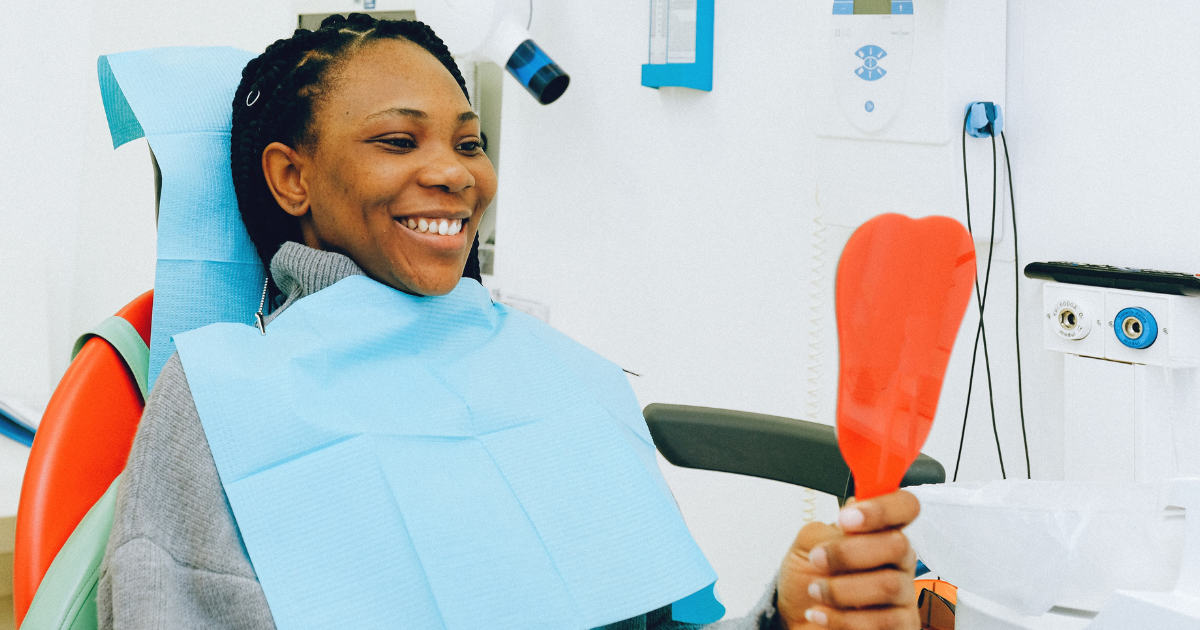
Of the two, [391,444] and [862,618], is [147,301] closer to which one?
[391,444]

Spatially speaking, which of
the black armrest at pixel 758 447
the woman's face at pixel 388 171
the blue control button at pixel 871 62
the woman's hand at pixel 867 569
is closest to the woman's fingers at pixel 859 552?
the woman's hand at pixel 867 569

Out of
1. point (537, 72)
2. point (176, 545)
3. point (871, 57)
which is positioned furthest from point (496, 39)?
point (176, 545)

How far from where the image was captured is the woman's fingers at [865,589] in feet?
1.94

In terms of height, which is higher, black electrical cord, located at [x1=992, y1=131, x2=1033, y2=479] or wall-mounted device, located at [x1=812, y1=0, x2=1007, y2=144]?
wall-mounted device, located at [x1=812, y1=0, x2=1007, y2=144]

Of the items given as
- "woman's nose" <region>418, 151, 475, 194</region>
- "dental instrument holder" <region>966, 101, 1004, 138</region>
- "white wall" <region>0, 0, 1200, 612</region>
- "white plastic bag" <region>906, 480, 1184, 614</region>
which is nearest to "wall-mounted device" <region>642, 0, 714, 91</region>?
"white wall" <region>0, 0, 1200, 612</region>

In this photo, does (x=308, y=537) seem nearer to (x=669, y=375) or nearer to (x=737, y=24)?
Result: (x=669, y=375)

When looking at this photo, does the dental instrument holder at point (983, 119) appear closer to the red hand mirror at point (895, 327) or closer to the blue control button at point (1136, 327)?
the blue control button at point (1136, 327)

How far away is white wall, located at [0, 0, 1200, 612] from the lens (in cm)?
125

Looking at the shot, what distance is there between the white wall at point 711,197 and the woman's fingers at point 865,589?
33.4 inches

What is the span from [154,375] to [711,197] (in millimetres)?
1093

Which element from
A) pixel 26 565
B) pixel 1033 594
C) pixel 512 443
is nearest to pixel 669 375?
pixel 512 443

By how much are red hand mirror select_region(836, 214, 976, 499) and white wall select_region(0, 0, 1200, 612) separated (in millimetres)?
825

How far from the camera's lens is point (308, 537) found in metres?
0.80

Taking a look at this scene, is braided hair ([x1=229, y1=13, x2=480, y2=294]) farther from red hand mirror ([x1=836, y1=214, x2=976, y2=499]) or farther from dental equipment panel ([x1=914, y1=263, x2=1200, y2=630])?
dental equipment panel ([x1=914, y1=263, x2=1200, y2=630])
